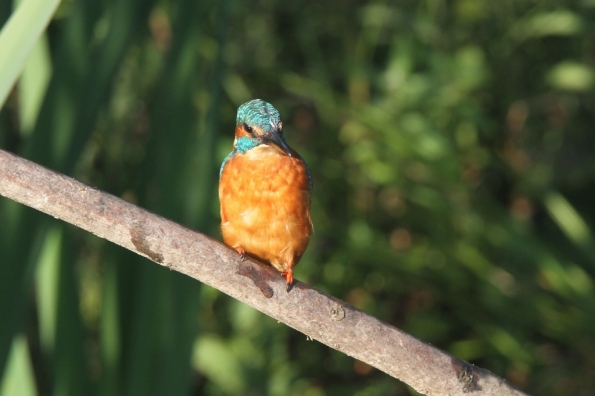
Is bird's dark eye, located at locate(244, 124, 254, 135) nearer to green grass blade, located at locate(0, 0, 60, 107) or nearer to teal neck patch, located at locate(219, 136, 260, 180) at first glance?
teal neck patch, located at locate(219, 136, 260, 180)

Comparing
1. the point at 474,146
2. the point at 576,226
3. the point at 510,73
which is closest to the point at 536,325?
the point at 576,226

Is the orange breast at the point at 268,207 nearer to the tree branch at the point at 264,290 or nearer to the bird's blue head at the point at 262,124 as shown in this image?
the bird's blue head at the point at 262,124

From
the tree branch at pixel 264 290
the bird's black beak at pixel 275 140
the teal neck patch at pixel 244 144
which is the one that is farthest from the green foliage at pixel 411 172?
the tree branch at pixel 264 290

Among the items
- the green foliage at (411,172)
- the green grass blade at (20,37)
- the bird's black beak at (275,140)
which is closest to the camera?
the green grass blade at (20,37)

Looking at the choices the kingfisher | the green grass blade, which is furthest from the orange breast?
the green grass blade

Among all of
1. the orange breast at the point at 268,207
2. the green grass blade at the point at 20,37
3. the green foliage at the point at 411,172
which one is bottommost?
the green grass blade at the point at 20,37

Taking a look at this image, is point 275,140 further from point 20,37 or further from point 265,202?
point 20,37

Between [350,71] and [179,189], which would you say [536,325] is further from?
[179,189]
